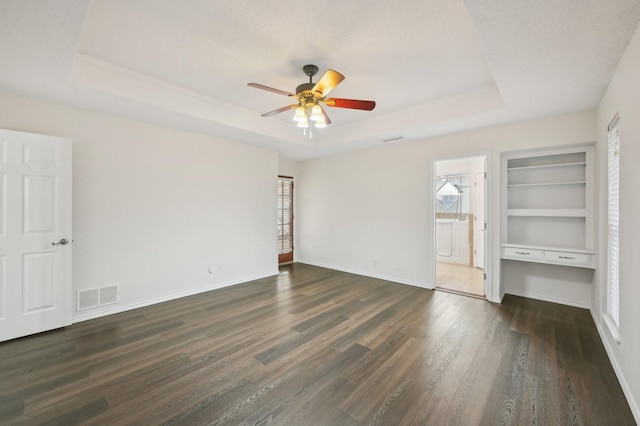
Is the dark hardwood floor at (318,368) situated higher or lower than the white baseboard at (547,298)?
lower

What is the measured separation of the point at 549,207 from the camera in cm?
380

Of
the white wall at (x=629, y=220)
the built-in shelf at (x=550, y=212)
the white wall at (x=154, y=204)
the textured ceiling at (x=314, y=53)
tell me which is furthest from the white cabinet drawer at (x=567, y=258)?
the white wall at (x=154, y=204)

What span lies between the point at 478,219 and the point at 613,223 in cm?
372

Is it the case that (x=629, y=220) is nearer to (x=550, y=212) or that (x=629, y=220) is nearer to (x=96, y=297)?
(x=550, y=212)

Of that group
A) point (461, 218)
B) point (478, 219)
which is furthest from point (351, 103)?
point (461, 218)

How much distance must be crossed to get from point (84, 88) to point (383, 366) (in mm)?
3839

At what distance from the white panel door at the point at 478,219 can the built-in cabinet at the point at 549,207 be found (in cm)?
204

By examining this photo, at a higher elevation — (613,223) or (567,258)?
(613,223)

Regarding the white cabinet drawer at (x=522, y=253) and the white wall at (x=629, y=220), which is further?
the white cabinet drawer at (x=522, y=253)

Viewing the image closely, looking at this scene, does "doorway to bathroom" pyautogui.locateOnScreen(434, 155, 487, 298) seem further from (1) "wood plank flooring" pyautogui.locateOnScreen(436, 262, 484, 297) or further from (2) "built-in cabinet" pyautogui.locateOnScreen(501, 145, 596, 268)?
(2) "built-in cabinet" pyautogui.locateOnScreen(501, 145, 596, 268)

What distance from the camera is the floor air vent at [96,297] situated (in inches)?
127

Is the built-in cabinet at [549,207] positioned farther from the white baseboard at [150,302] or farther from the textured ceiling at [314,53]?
the white baseboard at [150,302]

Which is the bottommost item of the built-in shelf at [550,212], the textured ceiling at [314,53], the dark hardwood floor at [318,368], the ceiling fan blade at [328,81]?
the dark hardwood floor at [318,368]

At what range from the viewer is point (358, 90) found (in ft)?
10.9
